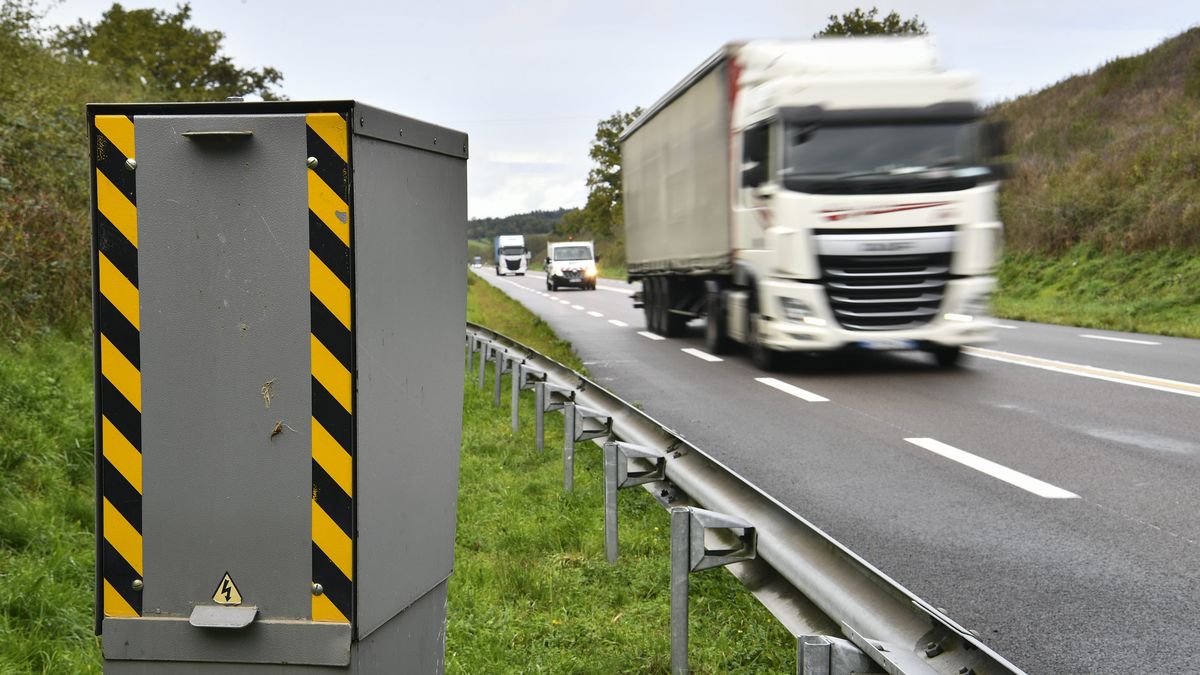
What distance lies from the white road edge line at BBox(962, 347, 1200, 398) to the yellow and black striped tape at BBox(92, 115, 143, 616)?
34.2 ft

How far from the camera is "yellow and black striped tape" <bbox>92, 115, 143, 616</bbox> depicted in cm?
Result: 278

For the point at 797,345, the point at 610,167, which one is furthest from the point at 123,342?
the point at 610,167

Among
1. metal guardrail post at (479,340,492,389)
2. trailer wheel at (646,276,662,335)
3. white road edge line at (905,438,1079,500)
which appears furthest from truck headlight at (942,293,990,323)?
trailer wheel at (646,276,662,335)

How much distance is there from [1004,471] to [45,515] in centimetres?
580

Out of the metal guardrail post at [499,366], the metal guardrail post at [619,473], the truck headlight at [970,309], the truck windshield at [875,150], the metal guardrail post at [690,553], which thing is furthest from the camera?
the truck headlight at [970,309]

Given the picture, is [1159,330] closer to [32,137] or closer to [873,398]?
[873,398]

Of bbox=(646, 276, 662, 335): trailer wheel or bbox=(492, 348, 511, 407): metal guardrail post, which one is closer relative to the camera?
bbox=(492, 348, 511, 407): metal guardrail post

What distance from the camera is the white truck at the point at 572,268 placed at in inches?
1802

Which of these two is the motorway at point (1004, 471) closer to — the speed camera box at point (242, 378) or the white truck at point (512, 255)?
the speed camera box at point (242, 378)

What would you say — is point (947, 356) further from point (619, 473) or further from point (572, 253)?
point (572, 253)

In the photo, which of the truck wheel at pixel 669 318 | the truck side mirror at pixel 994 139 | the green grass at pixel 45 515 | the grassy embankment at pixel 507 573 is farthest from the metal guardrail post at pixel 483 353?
the truck wheel at pixel 669 318

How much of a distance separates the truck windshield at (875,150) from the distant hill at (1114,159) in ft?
47.1

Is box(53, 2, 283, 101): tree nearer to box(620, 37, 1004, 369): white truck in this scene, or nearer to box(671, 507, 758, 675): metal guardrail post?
box(620, 37, 1004, 369): white truck

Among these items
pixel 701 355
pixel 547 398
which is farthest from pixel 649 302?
pixel 547 398
